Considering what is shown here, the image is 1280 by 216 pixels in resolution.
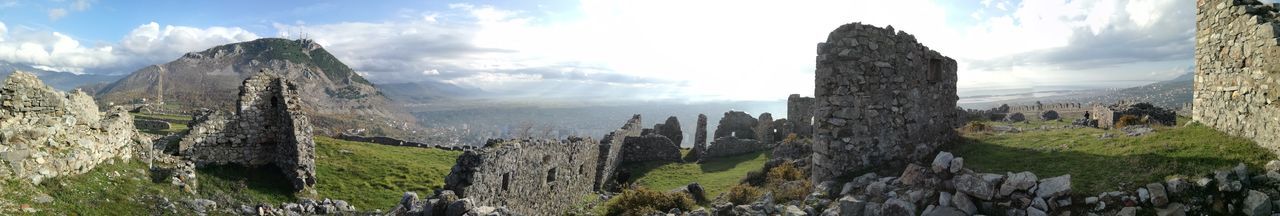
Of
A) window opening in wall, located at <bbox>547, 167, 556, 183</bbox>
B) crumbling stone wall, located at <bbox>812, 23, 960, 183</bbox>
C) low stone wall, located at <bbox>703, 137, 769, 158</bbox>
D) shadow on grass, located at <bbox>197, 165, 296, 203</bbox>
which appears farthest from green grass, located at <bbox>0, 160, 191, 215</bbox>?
low stone wall, located at <bbox>703, 137, 769, 158</bbox>

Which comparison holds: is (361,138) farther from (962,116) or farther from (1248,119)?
(1248,119)

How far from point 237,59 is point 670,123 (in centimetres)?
18024

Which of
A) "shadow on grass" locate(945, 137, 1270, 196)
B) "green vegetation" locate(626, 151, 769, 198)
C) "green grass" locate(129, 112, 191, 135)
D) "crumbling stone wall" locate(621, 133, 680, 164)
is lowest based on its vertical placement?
"green vegetation" locate(626, 151, 769, 198)

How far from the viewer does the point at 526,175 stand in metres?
15.8

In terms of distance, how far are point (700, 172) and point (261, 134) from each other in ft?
55.7

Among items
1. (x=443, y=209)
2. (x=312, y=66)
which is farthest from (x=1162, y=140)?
(x=312, y=66)

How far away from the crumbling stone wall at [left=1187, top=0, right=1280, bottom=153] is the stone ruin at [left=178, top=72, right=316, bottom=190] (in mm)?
20194

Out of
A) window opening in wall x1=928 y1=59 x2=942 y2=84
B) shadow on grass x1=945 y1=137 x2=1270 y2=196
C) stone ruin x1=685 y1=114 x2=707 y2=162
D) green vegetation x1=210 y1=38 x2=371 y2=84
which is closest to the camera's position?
shadow on grass x1=945 y1=137 x2=1270 y2=196

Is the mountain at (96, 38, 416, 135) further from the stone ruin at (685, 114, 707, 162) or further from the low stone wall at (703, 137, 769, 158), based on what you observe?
the low stone wall at (703, 137, 769, 158)

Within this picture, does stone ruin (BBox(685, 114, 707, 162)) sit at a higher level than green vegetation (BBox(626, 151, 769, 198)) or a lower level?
higher

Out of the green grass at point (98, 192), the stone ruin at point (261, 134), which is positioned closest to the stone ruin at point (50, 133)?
the green grass at point (98, 192)

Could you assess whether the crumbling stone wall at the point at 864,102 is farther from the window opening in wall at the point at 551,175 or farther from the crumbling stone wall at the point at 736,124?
the crumbling stone wall at the point at 736,124

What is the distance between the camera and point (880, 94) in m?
11.4

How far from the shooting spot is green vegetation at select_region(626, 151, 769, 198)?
2506 cm
